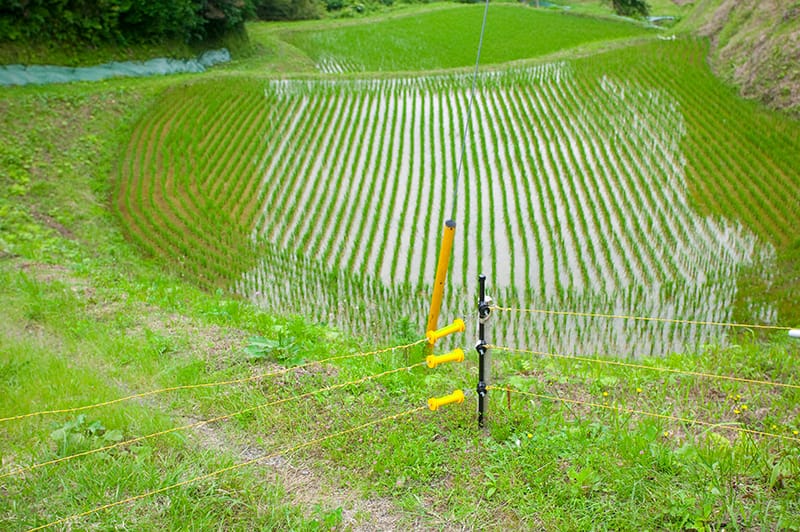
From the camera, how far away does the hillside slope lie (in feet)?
33.9

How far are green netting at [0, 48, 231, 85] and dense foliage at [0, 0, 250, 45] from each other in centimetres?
58

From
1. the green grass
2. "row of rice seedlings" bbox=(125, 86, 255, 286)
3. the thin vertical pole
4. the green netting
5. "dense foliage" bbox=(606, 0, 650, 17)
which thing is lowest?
"row of rice seedlings" bbox=(125, 86, 255, 286)

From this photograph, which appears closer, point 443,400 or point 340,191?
point 443,400

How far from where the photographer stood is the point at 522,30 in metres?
19.6

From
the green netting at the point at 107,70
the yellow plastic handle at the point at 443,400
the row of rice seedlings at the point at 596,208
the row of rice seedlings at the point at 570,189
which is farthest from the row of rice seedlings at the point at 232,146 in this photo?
the yellow plastic handle at the point at 443,400

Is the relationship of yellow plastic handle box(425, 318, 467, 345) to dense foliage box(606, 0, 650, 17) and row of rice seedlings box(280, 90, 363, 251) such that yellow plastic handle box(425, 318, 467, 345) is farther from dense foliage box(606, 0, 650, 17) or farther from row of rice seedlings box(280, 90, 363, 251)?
dense foliage box(606, 0, 650, 17)

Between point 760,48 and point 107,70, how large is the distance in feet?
46.9

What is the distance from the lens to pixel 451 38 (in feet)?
63.2

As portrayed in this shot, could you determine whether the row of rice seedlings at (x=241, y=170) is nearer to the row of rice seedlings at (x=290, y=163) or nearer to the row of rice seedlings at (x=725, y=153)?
the row of rice seedlings at (x=290, y=163)

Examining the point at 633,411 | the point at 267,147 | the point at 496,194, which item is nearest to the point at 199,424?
the point at 633,411

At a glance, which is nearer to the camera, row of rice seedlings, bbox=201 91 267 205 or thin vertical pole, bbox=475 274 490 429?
thin vertical pole, bbox=475 274 490 429

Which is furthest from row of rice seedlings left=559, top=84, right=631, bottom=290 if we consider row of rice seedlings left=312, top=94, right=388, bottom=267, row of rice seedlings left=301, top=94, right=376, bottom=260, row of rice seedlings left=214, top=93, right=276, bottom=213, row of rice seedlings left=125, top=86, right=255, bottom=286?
row of rice seedlings left=214, top=93, right=276, bottom=213

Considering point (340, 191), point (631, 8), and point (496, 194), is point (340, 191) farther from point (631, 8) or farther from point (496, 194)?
point (631, 8)

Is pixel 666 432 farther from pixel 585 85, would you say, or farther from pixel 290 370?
pixel 585 85
